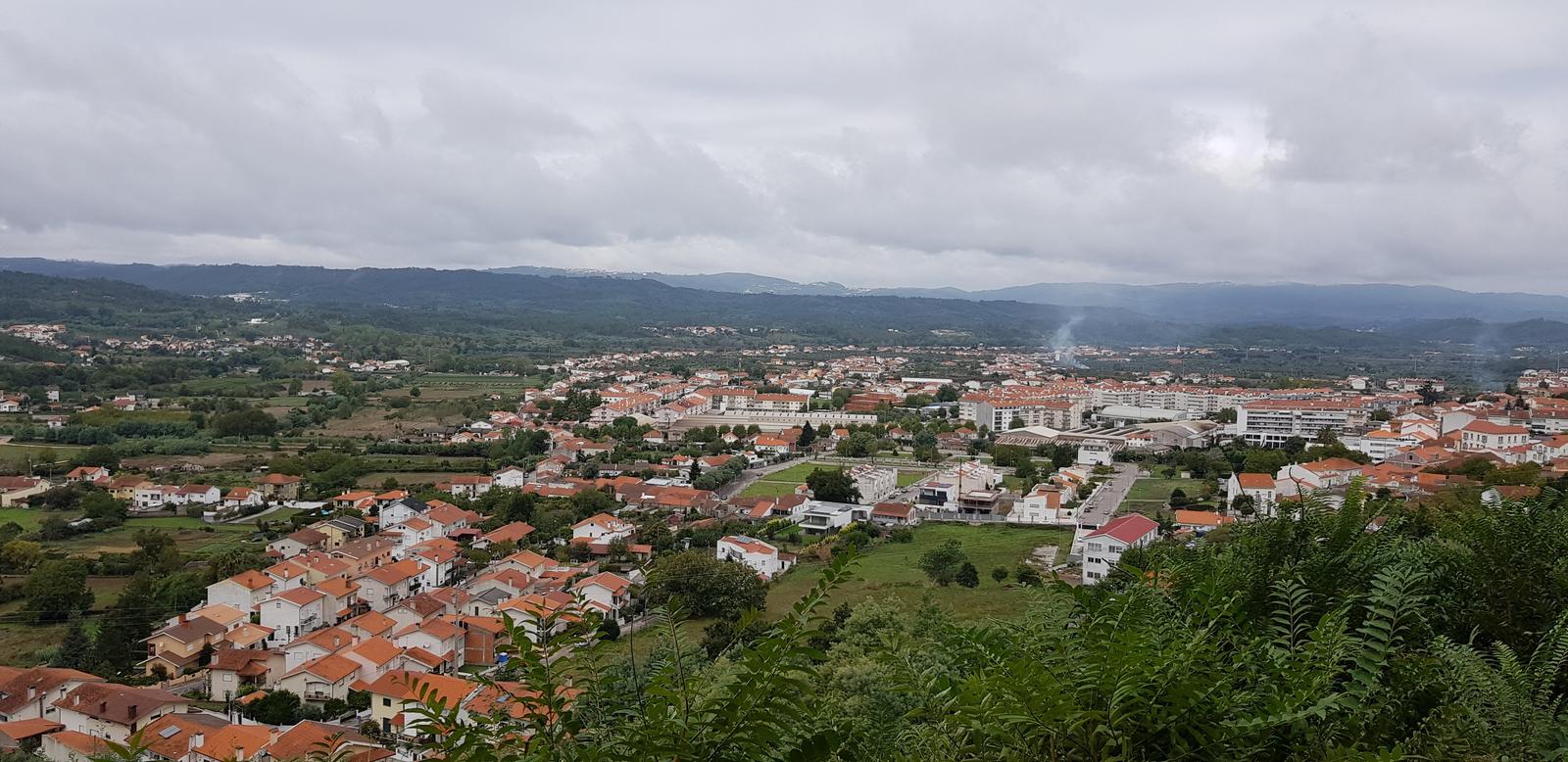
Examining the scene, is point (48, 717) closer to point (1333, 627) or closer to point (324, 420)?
point (1333, 627)

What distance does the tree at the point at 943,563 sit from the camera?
46.9 feet

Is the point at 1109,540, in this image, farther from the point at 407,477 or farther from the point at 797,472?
the point at 407,477

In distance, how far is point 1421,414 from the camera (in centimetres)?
2888

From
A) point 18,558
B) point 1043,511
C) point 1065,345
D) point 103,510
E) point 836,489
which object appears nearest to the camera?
point 18,558

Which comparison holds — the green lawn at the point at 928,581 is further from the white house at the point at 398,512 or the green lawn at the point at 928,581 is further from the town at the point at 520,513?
the white house at the point at 398,512

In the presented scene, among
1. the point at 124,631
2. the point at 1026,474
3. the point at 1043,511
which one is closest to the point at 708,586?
the point at 124,631

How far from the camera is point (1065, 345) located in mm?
98750

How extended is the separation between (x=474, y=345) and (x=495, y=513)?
5255 cm

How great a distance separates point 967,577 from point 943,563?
2.03 feet

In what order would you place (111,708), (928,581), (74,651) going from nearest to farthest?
(111,708) → (74,651) → (928,581)

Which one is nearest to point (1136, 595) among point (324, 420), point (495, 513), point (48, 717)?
point (48, 717)

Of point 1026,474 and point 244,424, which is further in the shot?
point 244,424

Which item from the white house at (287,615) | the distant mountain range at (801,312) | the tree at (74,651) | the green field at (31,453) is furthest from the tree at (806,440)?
the distant mountain range at (801,312)

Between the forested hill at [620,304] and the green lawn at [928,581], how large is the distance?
257 ft
